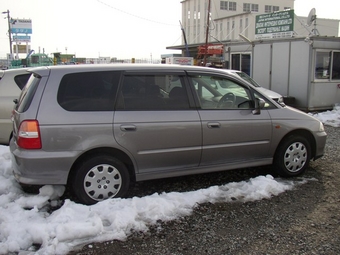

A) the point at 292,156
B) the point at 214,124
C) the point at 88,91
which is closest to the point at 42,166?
the point at 88,91

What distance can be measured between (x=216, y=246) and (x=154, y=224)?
2.37 ft

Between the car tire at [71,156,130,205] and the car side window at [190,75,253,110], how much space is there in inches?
55.0

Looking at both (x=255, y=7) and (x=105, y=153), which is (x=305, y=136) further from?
(x=255, y=7)

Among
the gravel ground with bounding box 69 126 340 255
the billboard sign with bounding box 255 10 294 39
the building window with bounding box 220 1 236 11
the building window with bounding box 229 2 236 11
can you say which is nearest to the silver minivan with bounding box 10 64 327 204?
the gravel ground with bounding box 69 126 340 255

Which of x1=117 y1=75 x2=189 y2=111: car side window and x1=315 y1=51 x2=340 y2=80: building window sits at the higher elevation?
x1=315 y1=51 x2=340 y2=80: building window

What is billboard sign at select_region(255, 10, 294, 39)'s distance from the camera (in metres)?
17.1

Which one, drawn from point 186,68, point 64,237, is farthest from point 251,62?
point 64,237

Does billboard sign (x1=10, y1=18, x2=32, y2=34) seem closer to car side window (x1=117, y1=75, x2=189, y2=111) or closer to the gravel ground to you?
car side window (x1=117, y1=75, x2=189, y2=111)

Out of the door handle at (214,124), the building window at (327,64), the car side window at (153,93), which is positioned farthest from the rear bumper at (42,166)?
the building window at (327,64)

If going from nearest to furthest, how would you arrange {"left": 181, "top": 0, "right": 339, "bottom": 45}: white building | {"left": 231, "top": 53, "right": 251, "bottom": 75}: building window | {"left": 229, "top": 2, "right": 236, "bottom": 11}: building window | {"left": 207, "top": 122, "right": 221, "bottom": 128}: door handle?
{"left": 207, "top": 122, "right": 221, "bottom": 128}: door handle < {"left": 231, "top": 53, "right": 251, "bottom": 75}: building window < {"left": 181, "top": 0, "right": 339, "bottom": 45}: white building < {"left": 229, "top": 2, "right": 236, "bottom": 11}: building window

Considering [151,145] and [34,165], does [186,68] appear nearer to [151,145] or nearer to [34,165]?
[151,145]

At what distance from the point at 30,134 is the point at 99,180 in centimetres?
95

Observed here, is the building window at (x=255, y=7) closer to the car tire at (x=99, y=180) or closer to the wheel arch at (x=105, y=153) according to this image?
the wheel arch at (x=105, y=153)

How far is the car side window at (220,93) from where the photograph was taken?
4.83 meters
